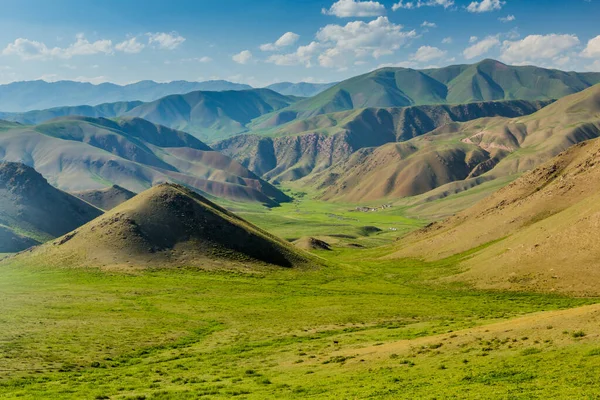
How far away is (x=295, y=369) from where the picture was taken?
4472 cm

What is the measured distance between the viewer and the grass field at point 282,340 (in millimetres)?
35656

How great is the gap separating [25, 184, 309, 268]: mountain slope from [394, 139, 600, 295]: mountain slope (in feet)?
159

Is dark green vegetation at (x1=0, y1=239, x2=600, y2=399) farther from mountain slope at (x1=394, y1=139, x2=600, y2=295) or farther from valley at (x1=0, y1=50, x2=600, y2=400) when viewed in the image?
mountain slope at (x1=394, y1=139, x2=600, y2=295)

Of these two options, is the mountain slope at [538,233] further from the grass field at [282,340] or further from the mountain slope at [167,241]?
the mountain slope at [167,241]

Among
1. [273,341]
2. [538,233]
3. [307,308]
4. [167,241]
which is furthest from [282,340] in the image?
[167,241]

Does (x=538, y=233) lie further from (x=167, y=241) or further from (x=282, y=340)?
(x=167, y=241)

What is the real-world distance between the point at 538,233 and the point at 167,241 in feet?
303

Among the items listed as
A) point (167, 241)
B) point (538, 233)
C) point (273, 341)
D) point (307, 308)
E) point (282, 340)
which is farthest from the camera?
point (167, 241)

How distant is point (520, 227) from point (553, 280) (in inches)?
1746

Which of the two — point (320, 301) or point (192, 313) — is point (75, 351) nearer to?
point (192, 313)

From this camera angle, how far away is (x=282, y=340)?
6081 cm

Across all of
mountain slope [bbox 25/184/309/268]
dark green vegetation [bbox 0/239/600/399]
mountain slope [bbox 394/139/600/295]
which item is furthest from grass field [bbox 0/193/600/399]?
mountain slope [bbox 25/184/309/268]

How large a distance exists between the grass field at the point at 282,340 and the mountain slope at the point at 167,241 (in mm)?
14476

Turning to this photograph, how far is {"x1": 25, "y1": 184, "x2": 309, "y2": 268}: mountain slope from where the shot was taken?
128625mm
